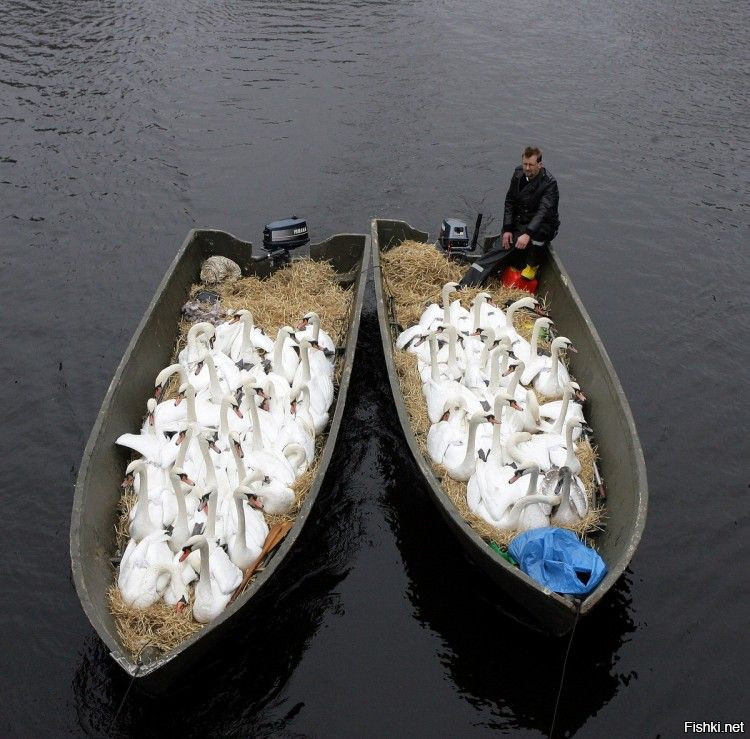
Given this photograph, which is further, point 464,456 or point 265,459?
point 464,456

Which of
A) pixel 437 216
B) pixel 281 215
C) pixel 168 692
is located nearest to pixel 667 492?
pixel 168 692

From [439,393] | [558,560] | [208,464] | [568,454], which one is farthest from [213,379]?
[558,560]

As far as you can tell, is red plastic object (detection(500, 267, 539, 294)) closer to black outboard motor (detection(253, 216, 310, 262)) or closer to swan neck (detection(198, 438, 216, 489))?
black outboard motor (detection(253, 216, 310, 262))

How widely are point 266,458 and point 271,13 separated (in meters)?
23.4

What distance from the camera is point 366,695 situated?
8.77 meters

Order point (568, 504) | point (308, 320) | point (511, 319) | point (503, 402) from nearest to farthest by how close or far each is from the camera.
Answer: point (568, 504) < point (503, 402) < point (308, 320) < point (511, 319)

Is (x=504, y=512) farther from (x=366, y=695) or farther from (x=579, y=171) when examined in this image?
(x=579, y=171)

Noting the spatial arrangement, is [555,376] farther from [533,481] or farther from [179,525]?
[179,525]

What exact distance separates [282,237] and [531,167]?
457cm

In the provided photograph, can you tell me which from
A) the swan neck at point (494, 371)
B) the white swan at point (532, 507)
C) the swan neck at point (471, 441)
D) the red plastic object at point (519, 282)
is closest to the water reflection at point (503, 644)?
the white swan at point (532, 507)

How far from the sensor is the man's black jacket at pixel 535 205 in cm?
1241

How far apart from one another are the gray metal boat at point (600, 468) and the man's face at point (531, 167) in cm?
147

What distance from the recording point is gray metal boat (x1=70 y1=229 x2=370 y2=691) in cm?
723

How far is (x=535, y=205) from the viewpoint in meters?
12.7
